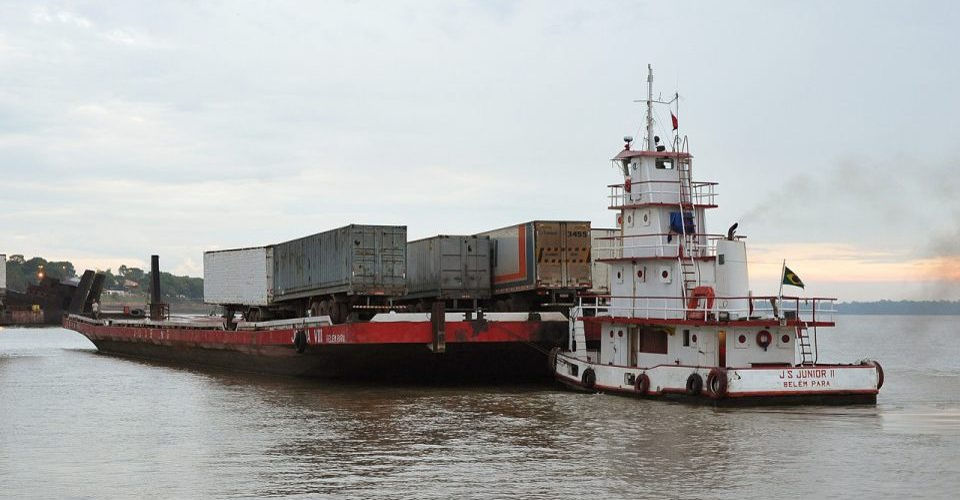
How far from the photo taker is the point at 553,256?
A: 40312 millimetres

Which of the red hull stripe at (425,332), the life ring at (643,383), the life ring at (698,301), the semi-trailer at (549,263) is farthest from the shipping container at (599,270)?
the life ring at (643,383)

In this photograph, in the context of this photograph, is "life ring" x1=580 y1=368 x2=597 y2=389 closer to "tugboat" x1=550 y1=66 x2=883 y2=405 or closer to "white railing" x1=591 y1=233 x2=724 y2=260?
"tugboat" x1=550 y1=66 x2=883 y2=405

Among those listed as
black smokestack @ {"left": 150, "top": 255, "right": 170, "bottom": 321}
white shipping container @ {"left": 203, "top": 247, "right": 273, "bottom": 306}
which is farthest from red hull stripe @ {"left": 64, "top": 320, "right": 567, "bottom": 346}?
black smokestack @ {"left": 150, "top": 255, "right": 170, "bottom": 321}

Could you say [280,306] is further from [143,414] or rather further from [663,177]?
[663,177]

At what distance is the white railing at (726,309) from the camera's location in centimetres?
3103

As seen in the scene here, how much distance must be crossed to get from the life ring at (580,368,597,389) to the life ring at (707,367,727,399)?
5274 mm

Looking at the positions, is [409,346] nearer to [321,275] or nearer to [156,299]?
[321,275]

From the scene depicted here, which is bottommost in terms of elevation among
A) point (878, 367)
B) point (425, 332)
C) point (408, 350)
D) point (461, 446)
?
point (461, 446)

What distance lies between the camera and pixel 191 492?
19469 mm

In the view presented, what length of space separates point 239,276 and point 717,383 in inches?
1146

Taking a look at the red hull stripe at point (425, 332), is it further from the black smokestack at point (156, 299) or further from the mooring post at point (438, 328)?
the black smokestack at point (156, 299)

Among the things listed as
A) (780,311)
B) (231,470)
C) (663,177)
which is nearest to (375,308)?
(663,177)

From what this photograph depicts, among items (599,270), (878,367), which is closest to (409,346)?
(599,270)

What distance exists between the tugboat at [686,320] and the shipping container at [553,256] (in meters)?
3.54
